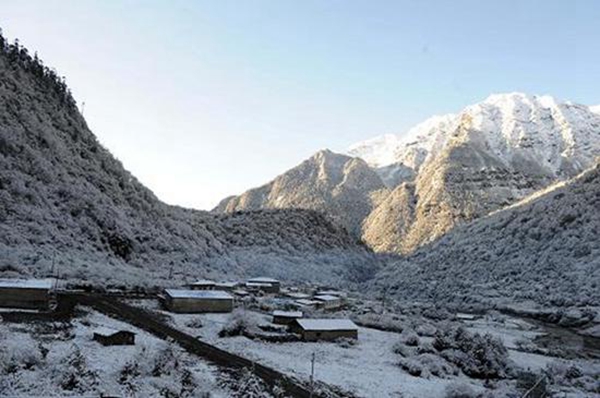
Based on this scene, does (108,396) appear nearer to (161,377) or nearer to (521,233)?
(161,377)

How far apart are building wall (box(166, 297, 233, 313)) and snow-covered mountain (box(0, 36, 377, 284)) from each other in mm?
12838

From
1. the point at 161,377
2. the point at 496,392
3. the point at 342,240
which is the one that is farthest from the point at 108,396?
the point at 342,240

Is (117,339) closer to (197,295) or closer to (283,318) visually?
(197,295)

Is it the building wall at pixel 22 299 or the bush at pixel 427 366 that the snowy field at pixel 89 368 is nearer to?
the building wall at pixel 22 299

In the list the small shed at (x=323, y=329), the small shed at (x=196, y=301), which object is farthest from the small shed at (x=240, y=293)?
the small shed at (x=323, y=329)

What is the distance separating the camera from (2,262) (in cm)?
4741

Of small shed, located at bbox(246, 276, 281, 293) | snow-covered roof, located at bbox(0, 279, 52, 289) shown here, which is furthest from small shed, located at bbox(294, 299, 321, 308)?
snow-covered roof, located at bbox(0, 279, 52, 289)

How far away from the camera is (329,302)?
191 ft

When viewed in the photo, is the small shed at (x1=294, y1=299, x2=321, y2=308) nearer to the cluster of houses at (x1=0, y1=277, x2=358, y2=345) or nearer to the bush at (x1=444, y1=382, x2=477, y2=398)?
Result: the cluster of houses at (x1=0, y1=277, x2=358, y2=345)

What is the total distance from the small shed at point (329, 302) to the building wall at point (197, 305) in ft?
43.5

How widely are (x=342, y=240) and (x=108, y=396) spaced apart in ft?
386

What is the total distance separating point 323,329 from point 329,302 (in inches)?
780

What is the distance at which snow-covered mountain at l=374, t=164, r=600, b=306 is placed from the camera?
2613 inches

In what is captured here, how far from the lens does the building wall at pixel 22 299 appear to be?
35375 mm
